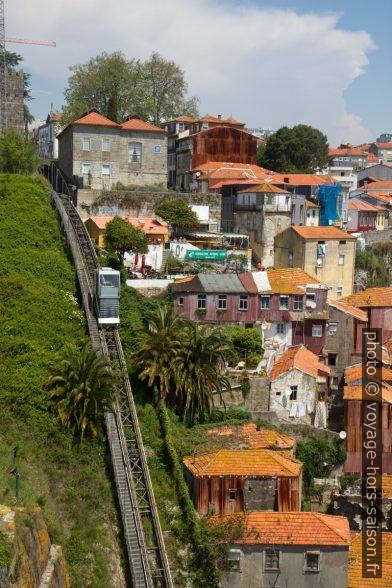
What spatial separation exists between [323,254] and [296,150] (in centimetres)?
2684

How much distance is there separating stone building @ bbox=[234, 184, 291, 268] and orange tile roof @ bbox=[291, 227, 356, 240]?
268 cm

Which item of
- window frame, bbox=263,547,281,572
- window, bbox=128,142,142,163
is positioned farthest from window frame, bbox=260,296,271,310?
window, bbox=128,142,142,163

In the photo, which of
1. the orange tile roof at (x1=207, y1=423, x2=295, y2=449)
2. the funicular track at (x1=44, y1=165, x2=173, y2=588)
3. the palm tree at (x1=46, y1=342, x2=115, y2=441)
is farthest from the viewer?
the orange tile roof at (x1=207, y1=423, x2=295, y2=449)

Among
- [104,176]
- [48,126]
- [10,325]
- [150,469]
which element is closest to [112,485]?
[150,469]

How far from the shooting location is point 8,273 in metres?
46.5

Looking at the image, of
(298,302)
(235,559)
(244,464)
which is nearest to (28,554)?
(235,559)

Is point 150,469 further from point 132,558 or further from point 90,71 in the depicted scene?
point 90,71

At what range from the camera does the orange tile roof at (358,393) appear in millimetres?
41875

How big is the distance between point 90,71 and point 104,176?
772 inches

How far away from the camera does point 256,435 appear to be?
38219 mm

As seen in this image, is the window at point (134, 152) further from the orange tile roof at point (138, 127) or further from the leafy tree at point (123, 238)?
the leafy tree at point (123, 238)

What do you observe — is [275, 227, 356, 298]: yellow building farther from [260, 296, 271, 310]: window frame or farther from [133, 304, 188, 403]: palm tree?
[133, 304, 188, 403]: palm tree

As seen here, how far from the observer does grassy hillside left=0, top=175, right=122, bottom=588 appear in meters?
30.1

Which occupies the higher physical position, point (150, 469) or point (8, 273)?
point (8, 273)
